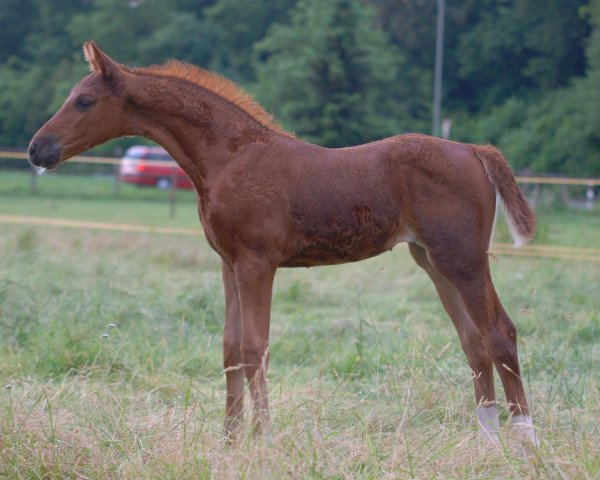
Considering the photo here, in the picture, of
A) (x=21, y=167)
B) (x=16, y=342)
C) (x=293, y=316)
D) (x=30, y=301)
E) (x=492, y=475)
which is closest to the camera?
(x=492, y=475)

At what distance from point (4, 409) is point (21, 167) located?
28.0m

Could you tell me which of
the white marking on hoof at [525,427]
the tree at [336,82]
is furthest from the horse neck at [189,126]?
the tree at [336,82]

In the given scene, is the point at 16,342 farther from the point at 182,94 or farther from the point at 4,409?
the point at 182,94

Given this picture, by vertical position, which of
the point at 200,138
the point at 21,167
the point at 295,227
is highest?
the point at 200,138

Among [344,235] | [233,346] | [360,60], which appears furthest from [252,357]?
[360,60]

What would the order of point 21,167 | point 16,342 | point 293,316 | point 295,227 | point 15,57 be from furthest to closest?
1. point 15,57
2. point 21,167
3. point 293,316
4. point 16,342
5. point 295,227

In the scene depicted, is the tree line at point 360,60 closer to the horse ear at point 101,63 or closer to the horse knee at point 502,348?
the horse ear at point 101,63

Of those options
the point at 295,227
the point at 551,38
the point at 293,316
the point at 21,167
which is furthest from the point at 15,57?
the point at 295,227

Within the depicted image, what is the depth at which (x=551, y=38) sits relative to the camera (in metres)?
43.2

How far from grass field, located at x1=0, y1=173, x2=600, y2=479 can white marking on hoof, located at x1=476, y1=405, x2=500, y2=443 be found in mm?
79

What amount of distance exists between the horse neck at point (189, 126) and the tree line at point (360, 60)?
31990 millimetres

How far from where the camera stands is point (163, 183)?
3359 cm

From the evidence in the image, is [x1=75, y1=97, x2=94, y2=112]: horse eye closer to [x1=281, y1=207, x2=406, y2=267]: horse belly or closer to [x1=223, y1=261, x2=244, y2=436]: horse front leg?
[x1=223, y1=261, x2=244, y2=436]: horse front leg

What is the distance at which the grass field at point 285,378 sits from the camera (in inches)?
160
